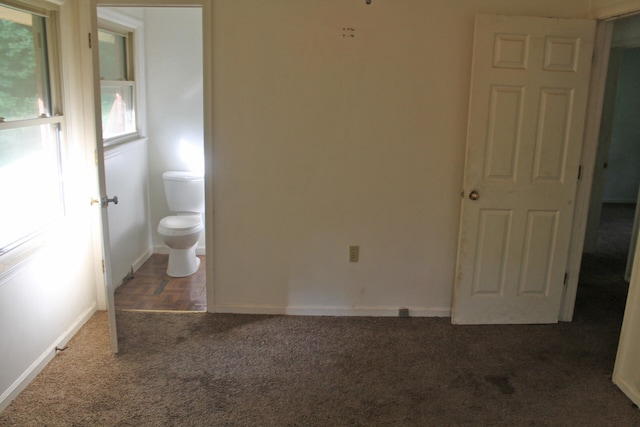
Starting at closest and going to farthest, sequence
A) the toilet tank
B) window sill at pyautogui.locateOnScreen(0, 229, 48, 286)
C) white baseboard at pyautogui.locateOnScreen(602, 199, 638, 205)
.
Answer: window sill at pyautogui.locateOnScreen(0, 229, 48, 286)
the toilet tank
white baseboard at pyautogui.locateOnScreen(602, 199, 638, 205)

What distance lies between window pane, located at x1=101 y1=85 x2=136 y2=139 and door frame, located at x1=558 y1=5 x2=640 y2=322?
10.7 ft

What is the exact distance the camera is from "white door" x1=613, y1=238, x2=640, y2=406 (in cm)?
267

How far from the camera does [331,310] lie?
3539 millimetres

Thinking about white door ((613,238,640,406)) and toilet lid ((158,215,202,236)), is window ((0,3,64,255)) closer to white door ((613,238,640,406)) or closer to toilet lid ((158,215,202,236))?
→ toilet lid ((158,215,202,236))

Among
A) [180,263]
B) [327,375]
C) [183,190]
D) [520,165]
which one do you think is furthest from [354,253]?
[183,190]

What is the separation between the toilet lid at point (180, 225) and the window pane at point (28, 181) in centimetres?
104

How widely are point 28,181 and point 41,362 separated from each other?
97cm

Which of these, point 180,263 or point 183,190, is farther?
point 183,190

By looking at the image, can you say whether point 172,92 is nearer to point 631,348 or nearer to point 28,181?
point 28,181

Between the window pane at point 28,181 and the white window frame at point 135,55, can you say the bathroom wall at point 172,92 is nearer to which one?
the white window frame at point 135,55

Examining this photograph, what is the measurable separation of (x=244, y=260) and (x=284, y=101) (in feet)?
3.52

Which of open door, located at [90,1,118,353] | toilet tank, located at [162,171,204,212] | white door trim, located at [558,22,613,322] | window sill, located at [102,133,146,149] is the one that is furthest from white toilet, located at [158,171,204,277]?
white door trim, located at [558,22,613,322]

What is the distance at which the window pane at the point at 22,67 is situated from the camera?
253 cm

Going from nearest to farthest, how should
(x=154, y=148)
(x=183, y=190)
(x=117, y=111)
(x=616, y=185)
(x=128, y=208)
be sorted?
1. (x=117, y=111)
2. (x=128, y=208)
3. (x=183, y=190)
4. (x=154, y=148)
5. (x=616, y=185)
